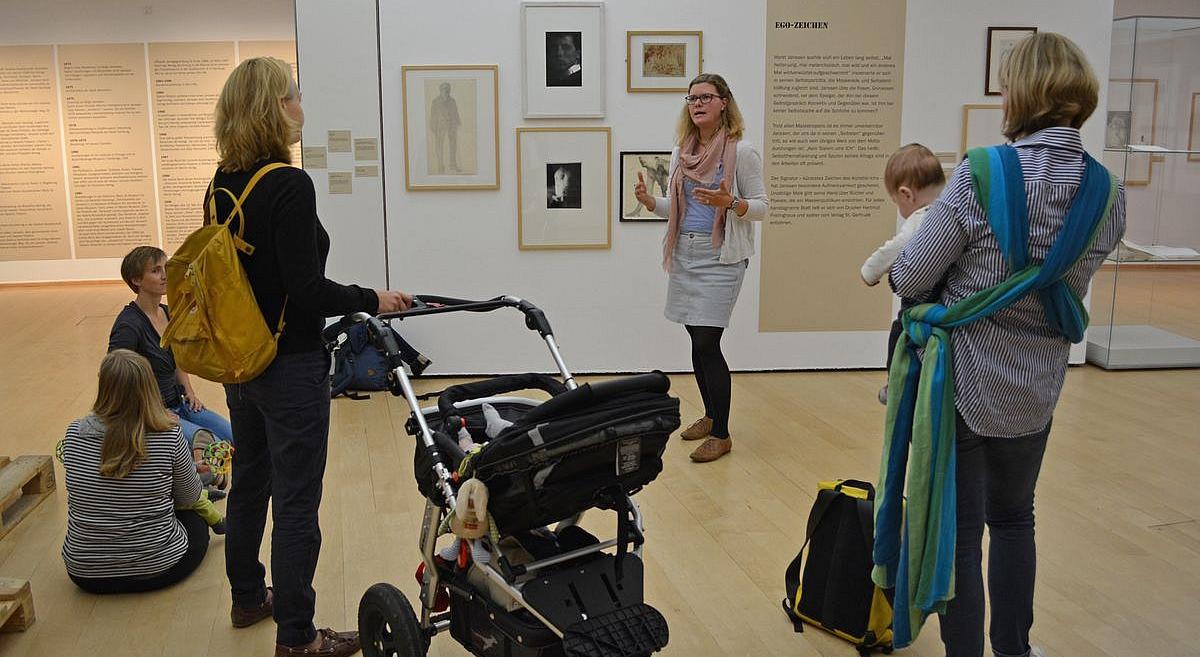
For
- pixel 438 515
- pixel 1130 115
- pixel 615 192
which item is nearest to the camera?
pixel 438 515

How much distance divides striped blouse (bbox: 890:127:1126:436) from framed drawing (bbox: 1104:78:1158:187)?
5.61m

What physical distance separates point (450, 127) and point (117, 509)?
3.91 metres

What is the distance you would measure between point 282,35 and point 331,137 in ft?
18.4

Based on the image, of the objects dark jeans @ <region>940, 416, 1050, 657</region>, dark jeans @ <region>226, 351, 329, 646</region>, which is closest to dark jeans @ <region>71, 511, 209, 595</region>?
dark jeans @ <region>226, 351, 329, 646</region>

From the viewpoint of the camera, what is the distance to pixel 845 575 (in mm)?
3316

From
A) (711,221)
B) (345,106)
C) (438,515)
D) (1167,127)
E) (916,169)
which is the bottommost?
(438,515)

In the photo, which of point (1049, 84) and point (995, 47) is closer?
point (1049, 84)

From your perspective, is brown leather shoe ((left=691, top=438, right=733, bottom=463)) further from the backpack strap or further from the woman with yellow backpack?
the backpack strap

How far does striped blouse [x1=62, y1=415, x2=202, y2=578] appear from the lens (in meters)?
3.59

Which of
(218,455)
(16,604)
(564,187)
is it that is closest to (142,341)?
(218,455)

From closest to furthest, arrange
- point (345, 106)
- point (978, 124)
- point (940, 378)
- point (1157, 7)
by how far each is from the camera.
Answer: point (940, 378) → point (345, 106) → point (978, 124) → point (1157, 7)

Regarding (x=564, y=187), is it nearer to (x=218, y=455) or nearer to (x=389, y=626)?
(x=218, y=455)

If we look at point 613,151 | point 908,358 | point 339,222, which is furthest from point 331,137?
point 908,358

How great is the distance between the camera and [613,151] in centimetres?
704
